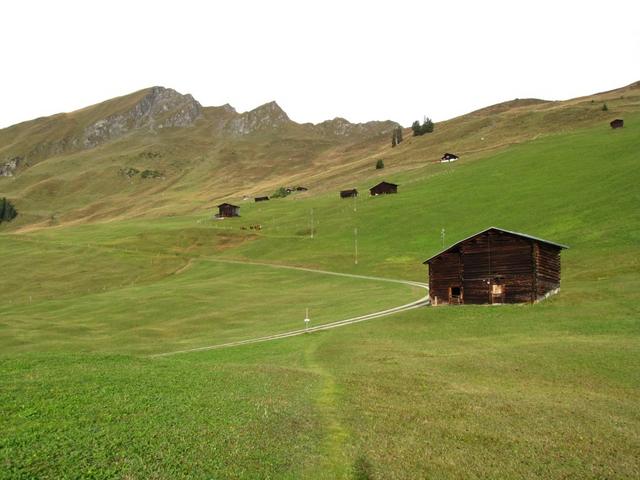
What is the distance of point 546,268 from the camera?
56594 millimetres

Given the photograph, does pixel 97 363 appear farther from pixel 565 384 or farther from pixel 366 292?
pixel 366 292

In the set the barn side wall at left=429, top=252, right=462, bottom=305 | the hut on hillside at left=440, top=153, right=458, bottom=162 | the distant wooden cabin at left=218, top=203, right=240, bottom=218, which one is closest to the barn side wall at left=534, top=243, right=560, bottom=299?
the barn side wall at left=429, top=252, right=462, bottom=305

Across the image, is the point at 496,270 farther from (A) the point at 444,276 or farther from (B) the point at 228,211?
(B) the point at 228,211

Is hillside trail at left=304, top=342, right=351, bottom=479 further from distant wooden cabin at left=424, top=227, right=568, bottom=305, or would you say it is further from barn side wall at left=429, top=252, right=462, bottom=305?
barn side wall at left=429, top=252, right=462, bottom=305

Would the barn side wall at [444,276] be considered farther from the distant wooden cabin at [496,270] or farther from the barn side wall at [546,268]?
the barn side wall at [546,268]

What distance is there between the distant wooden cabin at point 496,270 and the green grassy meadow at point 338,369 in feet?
12.6

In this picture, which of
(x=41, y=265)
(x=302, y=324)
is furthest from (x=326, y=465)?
(x=41, y=265)

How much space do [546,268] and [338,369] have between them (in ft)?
117

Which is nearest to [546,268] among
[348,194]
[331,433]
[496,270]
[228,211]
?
[496,270]

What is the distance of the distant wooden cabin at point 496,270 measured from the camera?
5497cm

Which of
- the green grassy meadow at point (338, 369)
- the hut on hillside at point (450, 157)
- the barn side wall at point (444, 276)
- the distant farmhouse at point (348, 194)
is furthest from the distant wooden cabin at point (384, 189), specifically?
the barn side wall at point (444, 276)

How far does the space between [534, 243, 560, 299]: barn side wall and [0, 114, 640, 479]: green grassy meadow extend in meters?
2.60

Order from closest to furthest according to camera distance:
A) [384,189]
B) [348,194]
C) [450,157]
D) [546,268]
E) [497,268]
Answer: [546,268] → [497,268] → [384,189] → [348,194] → [450,157]

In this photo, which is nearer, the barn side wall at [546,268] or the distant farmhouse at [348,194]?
the barn side wall at [546,268]
